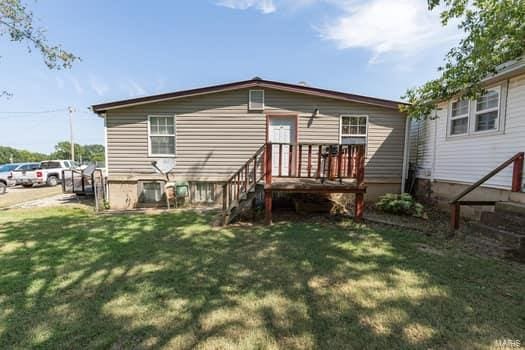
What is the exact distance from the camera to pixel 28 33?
6.82 metres

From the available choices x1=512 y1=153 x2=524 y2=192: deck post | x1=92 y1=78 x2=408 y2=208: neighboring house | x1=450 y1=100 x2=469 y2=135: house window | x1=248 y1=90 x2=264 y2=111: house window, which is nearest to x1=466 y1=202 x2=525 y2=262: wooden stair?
x1=512 y1=153 x2=524 y2=192: deck post

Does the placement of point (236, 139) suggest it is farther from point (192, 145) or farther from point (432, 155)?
point (432, 155)

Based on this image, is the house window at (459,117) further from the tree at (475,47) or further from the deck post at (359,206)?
the deck post at (359,206)

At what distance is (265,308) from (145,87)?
2455cm

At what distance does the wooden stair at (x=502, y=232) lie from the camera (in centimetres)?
348

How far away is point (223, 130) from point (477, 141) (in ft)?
21.5

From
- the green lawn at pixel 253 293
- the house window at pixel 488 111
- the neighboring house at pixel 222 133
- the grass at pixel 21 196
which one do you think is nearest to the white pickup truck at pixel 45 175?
the grass at pixel 21 196

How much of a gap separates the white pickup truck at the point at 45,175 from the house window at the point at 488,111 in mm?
18375

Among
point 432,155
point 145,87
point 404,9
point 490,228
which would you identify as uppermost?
point 145,87

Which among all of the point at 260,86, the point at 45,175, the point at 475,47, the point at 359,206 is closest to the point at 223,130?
the point at 260,86

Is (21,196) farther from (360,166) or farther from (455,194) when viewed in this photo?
(455,194)

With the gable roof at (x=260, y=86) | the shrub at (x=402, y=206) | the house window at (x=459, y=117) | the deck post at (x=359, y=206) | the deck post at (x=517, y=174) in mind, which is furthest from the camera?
the gable roof at (x=260, y=86)

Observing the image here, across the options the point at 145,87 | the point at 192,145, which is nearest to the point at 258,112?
the point at 192,145

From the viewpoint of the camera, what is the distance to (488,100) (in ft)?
18.7
